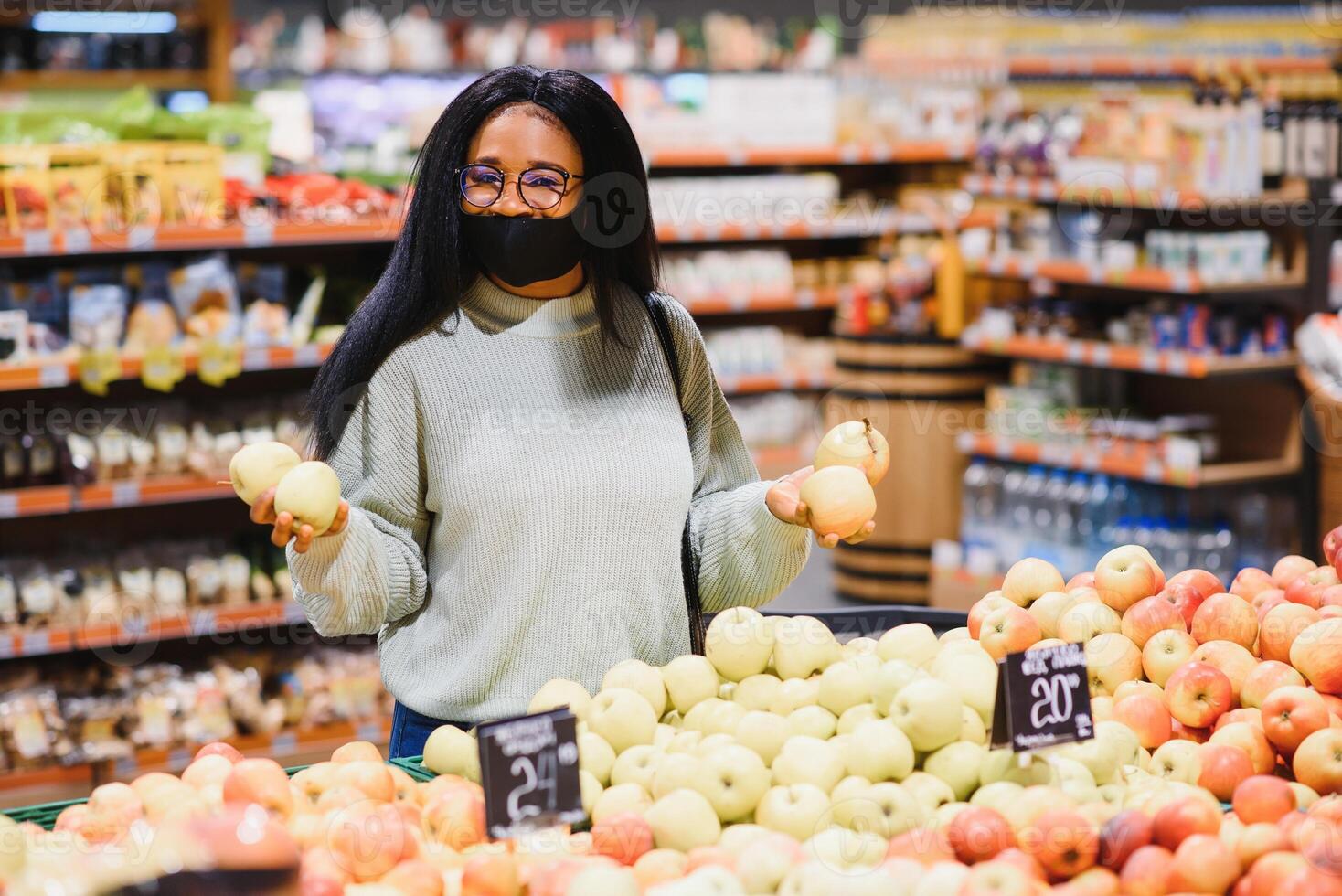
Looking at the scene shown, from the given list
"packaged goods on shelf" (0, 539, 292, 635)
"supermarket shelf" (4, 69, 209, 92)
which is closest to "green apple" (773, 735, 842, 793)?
"packaged goods on shelf" (0, 539, 292, 635)

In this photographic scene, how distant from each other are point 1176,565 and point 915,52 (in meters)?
4.70

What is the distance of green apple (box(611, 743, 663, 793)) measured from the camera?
172 cm

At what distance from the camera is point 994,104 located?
7.77m

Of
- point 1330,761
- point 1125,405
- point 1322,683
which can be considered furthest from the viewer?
point 1125,405

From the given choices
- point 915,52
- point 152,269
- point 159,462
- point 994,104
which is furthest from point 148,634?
point 915,52

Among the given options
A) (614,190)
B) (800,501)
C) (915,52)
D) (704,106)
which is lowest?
(800,501)

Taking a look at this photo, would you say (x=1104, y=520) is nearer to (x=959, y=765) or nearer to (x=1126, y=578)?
(x=1126, y=578)

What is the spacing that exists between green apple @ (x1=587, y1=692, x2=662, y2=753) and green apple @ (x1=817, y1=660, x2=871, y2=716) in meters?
0.22

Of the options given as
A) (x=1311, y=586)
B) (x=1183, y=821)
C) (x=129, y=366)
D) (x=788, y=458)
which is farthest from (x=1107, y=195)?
(x=1183, y=821)

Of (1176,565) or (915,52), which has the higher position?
(915,52)

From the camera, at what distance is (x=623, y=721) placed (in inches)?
71.1

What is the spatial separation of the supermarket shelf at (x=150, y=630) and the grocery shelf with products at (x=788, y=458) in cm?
1

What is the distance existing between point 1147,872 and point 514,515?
0.96 meters

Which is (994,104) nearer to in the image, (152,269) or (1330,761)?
(152,269)
